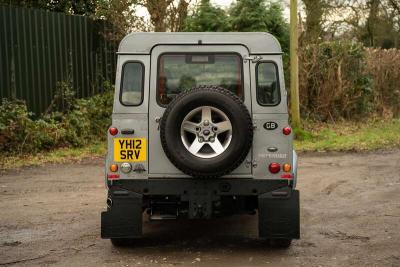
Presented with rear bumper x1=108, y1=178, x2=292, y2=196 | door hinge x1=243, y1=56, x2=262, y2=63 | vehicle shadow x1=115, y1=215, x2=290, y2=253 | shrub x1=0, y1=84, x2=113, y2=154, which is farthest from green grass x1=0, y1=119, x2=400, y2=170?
door hinge x1=243, y1=56, x2=262, y2=63

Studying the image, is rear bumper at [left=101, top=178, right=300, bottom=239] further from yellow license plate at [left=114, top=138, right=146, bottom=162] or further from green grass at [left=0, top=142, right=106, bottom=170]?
green grass at [left=0, top=142, right=106, bottom=170]

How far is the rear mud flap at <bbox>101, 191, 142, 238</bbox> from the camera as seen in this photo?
6.23 meters

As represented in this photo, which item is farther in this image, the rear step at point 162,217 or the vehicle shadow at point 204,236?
the vehicle shadow at point 204,236

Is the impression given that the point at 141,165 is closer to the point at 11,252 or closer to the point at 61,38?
the point at 11,252

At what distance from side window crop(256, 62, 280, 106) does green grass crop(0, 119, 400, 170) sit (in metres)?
7.45

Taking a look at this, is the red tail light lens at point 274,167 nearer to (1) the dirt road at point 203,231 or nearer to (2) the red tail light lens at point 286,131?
(2) the red tail light lens at point 286,131

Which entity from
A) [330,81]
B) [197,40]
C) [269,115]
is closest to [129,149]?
[197,40]

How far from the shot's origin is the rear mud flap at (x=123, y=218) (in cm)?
623

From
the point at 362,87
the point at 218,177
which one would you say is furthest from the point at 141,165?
the point at 362,87

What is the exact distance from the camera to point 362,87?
19.5m

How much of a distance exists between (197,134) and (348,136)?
35.2 feet

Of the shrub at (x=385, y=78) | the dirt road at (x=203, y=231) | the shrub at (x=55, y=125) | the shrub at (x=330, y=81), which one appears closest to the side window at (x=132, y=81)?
the dirt road at (x=203, y=231)

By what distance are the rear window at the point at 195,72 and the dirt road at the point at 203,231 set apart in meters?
1.61

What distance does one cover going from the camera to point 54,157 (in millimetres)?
13180
